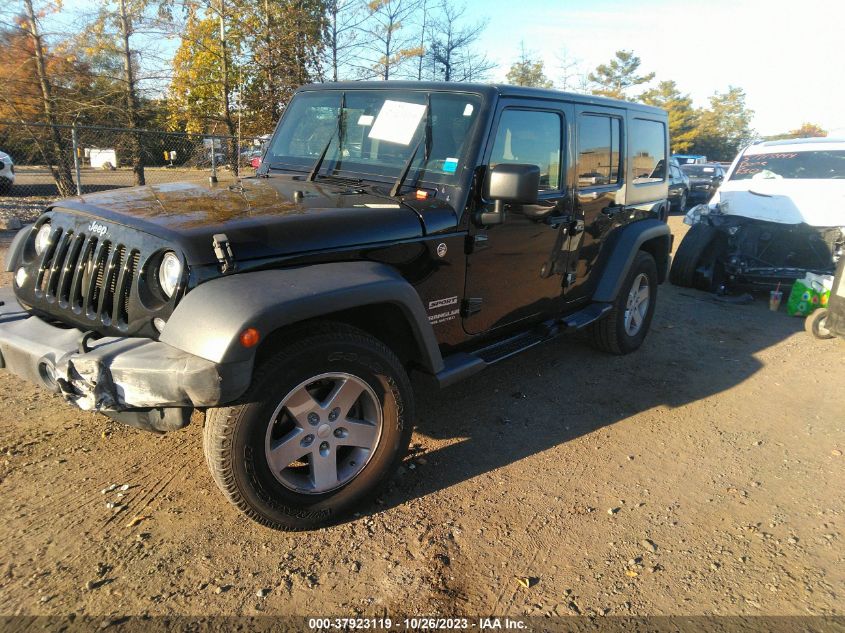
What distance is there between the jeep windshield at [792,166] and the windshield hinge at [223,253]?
7.82 m

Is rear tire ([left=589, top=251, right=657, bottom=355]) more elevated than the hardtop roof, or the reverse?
the hardtop roof

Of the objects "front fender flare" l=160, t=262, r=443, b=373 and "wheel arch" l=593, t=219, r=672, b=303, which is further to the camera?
"wheel arch" l=593, t=219, r=672, b=303

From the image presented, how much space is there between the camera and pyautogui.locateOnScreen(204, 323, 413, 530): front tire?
95.3 inches

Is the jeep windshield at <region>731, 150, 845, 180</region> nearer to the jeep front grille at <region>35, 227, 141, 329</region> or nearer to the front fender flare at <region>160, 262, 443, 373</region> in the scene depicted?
the front fender flare at <region>160, 262, 443, 373</region>

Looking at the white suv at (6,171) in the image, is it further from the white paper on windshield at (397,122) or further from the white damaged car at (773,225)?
the white damaged car at (773,225)

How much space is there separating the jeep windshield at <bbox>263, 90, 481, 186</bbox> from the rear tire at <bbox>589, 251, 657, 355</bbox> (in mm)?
2259

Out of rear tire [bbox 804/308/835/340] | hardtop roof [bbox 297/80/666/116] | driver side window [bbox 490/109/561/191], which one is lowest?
rear tire [bbox 804/308/835/340]

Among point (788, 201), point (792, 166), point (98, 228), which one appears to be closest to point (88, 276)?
point (98, 228)

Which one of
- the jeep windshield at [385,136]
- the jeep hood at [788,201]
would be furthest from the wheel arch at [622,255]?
the jeep hood at [788,201]

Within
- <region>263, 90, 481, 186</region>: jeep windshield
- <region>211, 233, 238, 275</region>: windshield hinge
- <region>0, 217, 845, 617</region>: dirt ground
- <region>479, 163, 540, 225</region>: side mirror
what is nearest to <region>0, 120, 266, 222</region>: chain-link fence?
<region>263, 90, 481, 186</region>: jeep windshield

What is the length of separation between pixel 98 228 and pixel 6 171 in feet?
34.4

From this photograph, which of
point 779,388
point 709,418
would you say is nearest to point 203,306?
point 709,418

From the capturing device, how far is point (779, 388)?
475cm

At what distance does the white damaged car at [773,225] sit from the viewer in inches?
284
